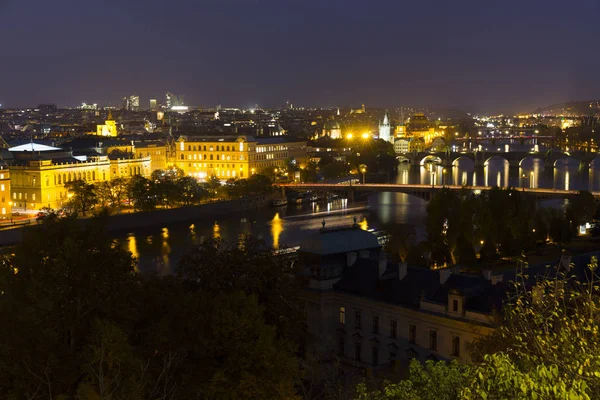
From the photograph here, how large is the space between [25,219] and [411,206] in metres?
→ 13.0

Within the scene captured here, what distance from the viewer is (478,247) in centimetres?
1739

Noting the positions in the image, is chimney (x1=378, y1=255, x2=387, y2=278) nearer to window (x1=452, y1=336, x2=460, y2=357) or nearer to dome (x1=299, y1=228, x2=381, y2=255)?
dome (x1=299, y1=228, x2=381, y2=255)

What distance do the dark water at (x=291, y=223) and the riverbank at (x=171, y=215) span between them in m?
0.54

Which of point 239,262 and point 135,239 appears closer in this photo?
point 239,262

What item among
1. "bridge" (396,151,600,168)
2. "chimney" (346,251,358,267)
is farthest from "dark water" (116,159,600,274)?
"chimney" (346,251,358,267)

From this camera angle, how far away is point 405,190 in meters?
30.8

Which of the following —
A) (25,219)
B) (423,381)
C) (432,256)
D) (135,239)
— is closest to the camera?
(423,381)

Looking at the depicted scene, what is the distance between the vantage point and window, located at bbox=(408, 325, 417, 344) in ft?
28.9

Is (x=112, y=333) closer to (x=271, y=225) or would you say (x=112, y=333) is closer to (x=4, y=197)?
(x=271, y=225)

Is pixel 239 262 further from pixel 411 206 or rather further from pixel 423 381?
pixel 411 206

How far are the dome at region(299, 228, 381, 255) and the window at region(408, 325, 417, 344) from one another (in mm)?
2039

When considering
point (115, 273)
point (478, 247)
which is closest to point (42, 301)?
point (115, 273)

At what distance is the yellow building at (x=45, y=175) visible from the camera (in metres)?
29.9

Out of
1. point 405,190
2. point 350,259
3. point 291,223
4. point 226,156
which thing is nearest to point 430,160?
point 226,156
